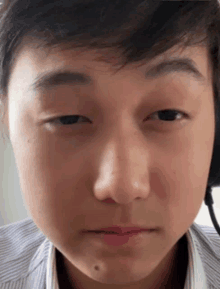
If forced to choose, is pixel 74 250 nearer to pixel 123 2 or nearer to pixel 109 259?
pixel 109 259

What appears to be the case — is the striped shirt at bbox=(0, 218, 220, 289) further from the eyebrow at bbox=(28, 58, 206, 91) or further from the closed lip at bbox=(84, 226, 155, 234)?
the eyebrow at bbox=(28, 58, 206, 91)

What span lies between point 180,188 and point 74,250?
0.60 feet

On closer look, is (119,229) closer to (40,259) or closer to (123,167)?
(123,167)

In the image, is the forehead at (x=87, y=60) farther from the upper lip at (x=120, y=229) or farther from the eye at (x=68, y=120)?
the upper lip at (x=120, y=229)

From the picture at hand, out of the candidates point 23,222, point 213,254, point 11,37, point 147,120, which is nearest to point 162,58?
point 147,120

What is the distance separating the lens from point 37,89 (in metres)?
0.43

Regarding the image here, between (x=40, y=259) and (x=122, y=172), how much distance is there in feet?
1.49

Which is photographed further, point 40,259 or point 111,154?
point 40,259


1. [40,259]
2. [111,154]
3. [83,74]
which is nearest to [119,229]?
[111,154]

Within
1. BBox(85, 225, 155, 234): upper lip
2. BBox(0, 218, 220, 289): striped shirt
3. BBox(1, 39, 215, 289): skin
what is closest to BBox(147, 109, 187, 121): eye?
BBox(1, 39, 215, 289): skin

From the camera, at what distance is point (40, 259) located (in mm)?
735

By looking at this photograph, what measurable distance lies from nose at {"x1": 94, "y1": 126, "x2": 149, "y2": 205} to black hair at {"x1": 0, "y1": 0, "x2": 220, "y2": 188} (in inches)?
4.2

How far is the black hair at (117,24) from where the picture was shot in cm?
→ 40

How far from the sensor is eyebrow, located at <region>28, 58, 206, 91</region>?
1.32 feet
